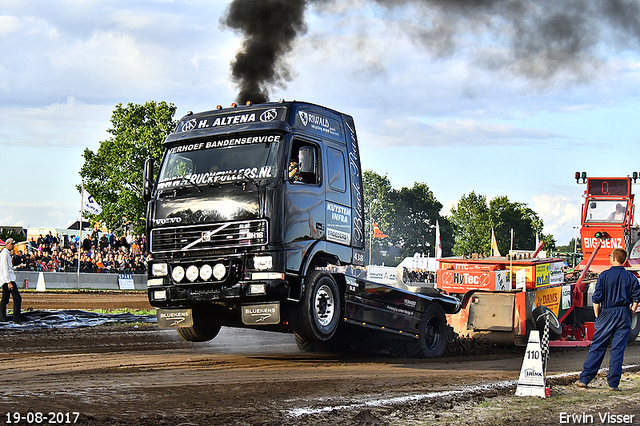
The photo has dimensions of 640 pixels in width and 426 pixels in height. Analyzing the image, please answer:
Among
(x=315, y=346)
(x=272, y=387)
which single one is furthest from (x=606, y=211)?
(x=272, y=387)

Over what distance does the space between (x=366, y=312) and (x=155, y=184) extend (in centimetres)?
363

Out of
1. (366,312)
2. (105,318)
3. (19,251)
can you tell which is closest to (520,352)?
(366,312)

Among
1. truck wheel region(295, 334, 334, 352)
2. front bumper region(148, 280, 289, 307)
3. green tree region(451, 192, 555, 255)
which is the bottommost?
truck wheel region(295, 334, 334, 352)

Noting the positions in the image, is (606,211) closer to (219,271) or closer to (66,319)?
(219,271)

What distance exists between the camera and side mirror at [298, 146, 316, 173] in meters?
9.41

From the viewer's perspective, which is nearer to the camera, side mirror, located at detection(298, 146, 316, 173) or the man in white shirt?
side mirror, located at detection(298, 146, 316, 173)

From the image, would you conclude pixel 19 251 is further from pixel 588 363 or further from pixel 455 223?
pixel 455 223

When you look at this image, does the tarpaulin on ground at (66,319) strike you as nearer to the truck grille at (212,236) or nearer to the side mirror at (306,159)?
the truck grille at (212,236)

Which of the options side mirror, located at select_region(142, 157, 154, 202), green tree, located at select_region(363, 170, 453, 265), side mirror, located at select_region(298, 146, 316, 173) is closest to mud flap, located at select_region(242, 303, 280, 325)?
side mirror, located at select_region(298, 146, 316, 173)

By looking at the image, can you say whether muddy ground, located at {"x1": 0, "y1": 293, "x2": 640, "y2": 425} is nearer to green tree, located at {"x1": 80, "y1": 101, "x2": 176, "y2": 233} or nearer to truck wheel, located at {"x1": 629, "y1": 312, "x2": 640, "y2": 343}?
truck wheel, located at {"x1": 629, "y1": 312, "x2": 640, "y2": 343}

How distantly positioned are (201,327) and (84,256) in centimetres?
2277

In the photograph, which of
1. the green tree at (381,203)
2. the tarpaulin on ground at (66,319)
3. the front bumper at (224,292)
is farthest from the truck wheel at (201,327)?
the green tree at (381,203)

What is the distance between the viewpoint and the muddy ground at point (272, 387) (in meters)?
6.22

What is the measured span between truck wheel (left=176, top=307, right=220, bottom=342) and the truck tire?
1.64 meters
